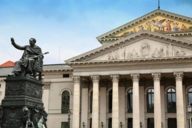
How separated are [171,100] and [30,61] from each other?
39.2m

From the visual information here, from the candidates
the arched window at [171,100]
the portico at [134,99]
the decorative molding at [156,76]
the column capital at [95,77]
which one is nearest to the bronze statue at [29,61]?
the portico at [134,99]

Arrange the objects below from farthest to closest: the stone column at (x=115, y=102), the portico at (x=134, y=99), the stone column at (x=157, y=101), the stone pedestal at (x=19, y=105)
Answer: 1. the stone column at (x=115, y=102)
2. the portico at (x=134, y=99)
3. the stone column at (x=157, y=101)
4. the stone pedestal at (x=19, y=105)

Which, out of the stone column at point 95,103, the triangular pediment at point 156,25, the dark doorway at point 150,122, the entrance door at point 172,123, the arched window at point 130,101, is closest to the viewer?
the stone column at point 95,103

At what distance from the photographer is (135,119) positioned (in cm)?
4672

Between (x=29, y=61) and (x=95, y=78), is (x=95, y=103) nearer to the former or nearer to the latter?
(x=95, y=78)

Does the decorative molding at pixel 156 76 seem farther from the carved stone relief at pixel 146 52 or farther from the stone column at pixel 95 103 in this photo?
the stone column at pixel 95 103

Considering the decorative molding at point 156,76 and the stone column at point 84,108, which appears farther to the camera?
the stone column at point 84,108

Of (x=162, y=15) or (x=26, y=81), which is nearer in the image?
(x=26, y=81)

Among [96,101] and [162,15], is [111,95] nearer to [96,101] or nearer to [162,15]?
[96,101]

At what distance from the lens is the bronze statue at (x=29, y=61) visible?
13.7 meters

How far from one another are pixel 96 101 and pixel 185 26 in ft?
56.2

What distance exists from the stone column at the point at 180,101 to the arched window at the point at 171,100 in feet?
10.7

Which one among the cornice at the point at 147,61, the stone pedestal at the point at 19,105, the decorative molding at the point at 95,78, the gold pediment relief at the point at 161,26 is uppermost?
the gold pediment relief at the point at 161,26

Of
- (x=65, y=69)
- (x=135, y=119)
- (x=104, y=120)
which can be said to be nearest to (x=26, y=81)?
(x=135, y=119)
